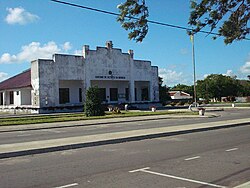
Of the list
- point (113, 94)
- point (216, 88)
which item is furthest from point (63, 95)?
point (216, 88)

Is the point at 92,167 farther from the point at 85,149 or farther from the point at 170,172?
the point at 85,149

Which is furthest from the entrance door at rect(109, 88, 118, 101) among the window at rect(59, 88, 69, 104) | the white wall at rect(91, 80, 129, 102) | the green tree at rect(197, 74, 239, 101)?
the green tree at rect(197, 74, 239, 101)

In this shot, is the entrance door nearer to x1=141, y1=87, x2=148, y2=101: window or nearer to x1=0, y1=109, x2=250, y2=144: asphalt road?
x1=141, y1=87, x2=148, y2=101: window

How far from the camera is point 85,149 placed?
11852 mm

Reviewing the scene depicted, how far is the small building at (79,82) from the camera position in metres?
45.2

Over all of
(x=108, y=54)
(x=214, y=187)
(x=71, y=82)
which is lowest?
(x=214, y=187)

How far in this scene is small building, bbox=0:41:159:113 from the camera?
45156mm

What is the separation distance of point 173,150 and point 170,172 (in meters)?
3.23

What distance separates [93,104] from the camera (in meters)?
34.1

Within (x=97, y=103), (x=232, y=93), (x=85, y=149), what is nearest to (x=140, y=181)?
(x=85, y=149)

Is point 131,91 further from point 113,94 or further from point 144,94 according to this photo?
point 144,94

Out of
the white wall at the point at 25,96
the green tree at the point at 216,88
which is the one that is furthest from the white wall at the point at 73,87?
the green tree at the point at 216,88

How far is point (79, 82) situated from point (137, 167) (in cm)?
4337

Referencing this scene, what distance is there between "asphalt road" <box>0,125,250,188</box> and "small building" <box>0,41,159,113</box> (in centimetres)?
3453
